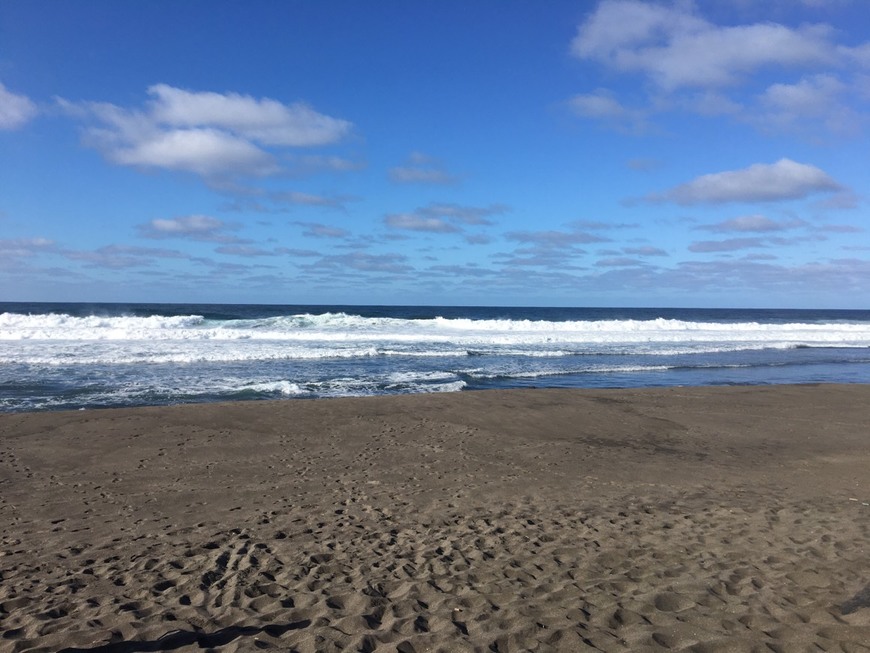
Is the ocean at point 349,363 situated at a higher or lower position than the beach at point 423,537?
higher

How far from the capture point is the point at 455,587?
180 inches

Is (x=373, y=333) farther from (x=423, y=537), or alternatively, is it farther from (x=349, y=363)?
(x=423, y=537)

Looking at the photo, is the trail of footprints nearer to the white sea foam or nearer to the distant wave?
the white sea foam

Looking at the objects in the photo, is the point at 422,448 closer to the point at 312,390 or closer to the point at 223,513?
the point at 223,513

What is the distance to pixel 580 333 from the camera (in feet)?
125

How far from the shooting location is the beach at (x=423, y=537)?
3.96 metres

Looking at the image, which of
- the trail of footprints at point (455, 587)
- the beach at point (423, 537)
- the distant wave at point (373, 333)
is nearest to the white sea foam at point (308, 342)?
the distant wave at point (373, 333)

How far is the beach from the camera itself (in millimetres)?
3961

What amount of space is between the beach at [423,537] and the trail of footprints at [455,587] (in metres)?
0.02

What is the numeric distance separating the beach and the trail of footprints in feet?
0.07

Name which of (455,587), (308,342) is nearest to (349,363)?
(308,342)

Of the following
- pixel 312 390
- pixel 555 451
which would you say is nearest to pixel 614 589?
pixel 555 451

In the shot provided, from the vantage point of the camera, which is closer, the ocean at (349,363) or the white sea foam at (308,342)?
the ocean at (349,363)

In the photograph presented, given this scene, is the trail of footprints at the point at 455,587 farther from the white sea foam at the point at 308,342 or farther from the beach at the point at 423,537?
the white sea foam at the point at 308,342
